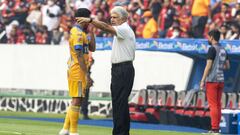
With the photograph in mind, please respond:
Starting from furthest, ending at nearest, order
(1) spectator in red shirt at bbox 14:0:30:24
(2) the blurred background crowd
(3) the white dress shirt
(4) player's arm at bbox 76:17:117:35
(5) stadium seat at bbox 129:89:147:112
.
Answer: (1) spectator in red shirt at bbox 14:0:30:24 < (2) the blurred background crowd < (5) stadium seat at bbox 129:89:147:112 < (3) the white dress shirt < (4) player's arm at bbox 76:17:117:35

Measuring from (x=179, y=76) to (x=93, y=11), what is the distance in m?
4.71

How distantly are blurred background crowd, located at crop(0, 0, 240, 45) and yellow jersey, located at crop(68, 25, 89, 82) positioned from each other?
9.00 meters

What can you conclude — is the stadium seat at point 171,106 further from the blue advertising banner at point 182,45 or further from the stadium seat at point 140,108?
the blue advertising banner at point 182,45

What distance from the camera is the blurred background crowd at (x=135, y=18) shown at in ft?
81.6

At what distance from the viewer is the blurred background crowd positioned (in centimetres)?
2486

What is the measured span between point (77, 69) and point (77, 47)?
0.50m

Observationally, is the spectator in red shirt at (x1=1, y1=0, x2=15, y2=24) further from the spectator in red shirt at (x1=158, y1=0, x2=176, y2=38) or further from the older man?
the older man

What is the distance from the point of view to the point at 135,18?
27859 mm

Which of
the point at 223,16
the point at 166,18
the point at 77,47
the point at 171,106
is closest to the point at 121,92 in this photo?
the point at 77,47

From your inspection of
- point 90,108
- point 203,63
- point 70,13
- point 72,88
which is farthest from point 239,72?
point 72,88

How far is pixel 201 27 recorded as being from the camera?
83.0ft

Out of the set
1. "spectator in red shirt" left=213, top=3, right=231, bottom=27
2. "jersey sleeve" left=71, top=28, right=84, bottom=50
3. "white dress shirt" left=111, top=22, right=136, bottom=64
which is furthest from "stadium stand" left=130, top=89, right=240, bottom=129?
"white dress shirt" left=111, top=22, right=136, bottom=64

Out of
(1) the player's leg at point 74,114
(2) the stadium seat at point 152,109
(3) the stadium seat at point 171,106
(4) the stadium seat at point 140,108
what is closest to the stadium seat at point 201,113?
(3) the stadium seat at point 171,106

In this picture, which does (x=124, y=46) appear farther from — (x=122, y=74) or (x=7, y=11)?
(x=7, y=11)
